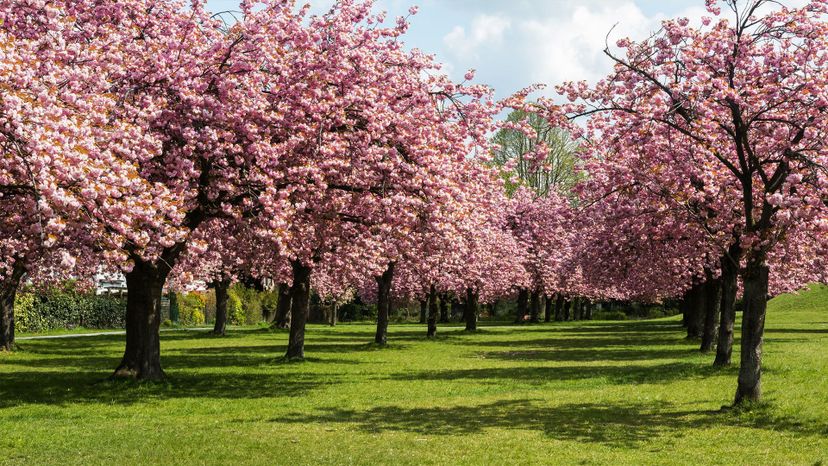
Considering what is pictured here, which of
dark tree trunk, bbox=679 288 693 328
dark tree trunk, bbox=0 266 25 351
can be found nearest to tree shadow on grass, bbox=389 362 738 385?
dark tree trunk, bbox=0 266 25 351

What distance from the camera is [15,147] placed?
13227 mm

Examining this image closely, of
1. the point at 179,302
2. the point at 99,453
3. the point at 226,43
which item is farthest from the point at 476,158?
the point at 179,302

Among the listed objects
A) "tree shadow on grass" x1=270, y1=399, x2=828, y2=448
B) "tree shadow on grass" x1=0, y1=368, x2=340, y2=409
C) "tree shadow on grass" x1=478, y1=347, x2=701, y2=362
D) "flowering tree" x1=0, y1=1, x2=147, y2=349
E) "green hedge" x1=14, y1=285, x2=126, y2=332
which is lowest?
"tree shadow on grass" x1=0, y1=368, x2=340, y2=409

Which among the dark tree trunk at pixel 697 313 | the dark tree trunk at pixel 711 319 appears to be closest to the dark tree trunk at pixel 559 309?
the dark tree trunk at pixel 697 313

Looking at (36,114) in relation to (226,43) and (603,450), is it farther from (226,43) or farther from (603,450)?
(603,450)

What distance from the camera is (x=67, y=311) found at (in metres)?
63.1

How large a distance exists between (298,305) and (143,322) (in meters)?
10.4

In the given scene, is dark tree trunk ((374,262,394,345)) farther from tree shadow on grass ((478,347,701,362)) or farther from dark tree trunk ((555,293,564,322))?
dark tree trunk ((555,293,564,322))

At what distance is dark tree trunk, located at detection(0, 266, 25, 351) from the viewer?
121ft

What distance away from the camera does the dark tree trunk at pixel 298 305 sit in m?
34.9

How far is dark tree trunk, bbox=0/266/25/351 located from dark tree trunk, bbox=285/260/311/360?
12.0 metres

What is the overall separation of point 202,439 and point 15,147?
6466 millimetres

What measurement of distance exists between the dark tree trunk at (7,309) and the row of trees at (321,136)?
770cm

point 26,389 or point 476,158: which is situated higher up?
point 476,158
